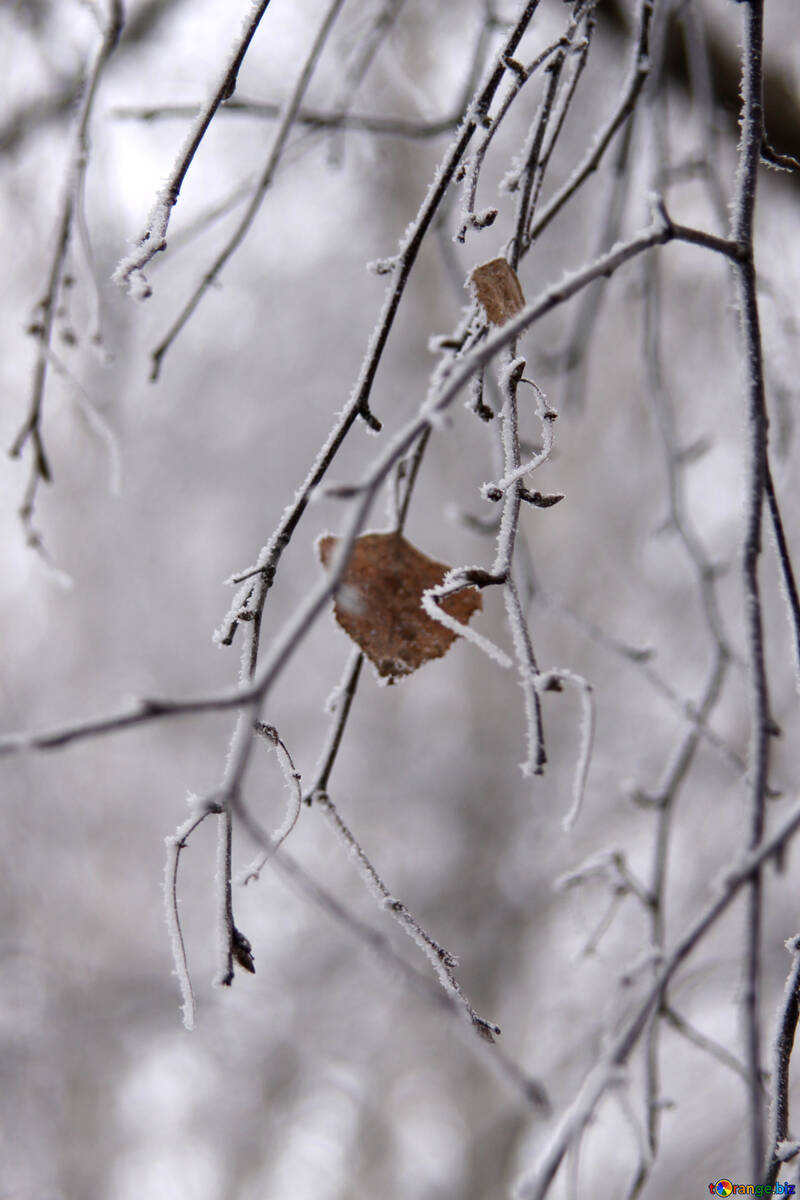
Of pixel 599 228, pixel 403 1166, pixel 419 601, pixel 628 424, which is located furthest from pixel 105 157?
pixel 403 1166

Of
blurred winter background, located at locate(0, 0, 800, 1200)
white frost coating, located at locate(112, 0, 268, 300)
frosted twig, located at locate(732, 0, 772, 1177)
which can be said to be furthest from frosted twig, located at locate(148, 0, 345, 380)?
blurred winter background, located at locate(0, 0, 800, 1200)

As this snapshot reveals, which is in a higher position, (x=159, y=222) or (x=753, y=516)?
(x=159, y=222)

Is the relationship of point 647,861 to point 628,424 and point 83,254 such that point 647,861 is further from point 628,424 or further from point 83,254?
point 83,254

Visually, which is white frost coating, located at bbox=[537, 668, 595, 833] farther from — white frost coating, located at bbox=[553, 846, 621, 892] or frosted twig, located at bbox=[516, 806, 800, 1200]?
white frost coating, located at bbox=[553, 846, 621, 892]

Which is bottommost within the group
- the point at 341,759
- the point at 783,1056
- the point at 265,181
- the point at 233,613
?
the point at 783,1056

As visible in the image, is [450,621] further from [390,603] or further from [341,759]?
[341,759]

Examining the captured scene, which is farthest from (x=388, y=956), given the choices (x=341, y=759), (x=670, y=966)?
(x=341, y=759)
